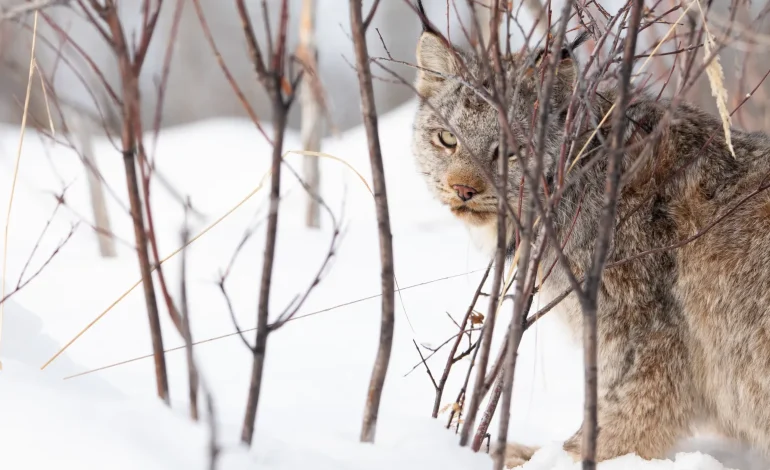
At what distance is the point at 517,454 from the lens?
2891 millimetres

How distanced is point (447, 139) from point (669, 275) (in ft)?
3.22

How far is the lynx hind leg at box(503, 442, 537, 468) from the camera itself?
282 cm

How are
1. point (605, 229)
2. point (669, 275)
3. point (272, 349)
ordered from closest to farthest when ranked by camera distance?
point (605, 229) < point (669, 275) < point (272, 349)

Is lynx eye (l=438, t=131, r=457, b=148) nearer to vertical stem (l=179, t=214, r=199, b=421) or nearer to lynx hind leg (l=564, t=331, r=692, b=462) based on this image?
lynx hind leg (l=564, t=331, r=692, b=462)

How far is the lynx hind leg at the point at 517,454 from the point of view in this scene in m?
2.82

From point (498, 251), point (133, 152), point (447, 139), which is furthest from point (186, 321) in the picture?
point (447, 139)

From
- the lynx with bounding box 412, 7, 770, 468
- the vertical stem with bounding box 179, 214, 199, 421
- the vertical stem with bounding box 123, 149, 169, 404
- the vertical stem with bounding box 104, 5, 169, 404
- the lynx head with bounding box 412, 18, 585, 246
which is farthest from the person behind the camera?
the lynx head with bounding box 412, 18, 585, 246

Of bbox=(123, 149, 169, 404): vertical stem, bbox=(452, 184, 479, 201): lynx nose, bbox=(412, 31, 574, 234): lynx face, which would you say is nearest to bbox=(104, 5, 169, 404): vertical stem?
bbox=(123, 149, 169, 404): vertical stem

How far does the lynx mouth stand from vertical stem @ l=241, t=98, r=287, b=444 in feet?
4.53

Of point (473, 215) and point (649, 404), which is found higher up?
point (473, 215)

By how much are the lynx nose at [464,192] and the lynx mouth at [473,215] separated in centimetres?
5

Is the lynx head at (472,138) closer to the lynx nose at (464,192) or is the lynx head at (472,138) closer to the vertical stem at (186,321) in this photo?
the lynx nose at (464,192)

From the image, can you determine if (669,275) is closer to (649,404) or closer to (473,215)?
(649,404)

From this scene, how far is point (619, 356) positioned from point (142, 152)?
182cm
